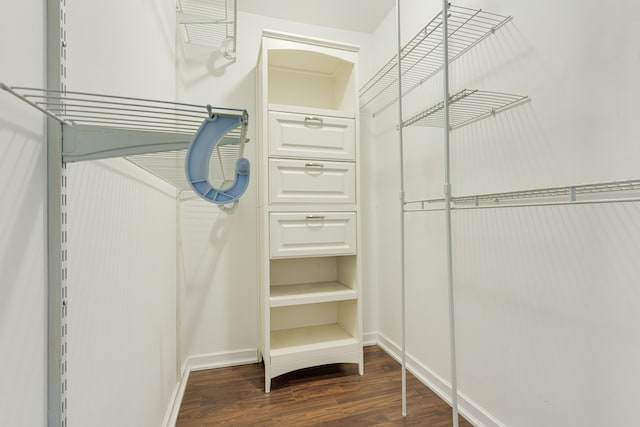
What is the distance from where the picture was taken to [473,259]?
1.45 m

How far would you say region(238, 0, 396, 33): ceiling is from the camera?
205cm

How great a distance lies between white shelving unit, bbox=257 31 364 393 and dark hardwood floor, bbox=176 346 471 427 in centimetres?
12

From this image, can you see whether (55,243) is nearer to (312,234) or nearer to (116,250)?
(116,250)

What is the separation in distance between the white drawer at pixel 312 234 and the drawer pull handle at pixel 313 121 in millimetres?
561

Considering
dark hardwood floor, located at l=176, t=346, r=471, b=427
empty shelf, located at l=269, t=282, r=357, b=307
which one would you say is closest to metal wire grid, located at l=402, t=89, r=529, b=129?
empty shelf, located at l=269, t=282, r=357, b=307

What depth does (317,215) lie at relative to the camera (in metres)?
1.87

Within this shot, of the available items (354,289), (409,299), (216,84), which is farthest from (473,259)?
(216,84)

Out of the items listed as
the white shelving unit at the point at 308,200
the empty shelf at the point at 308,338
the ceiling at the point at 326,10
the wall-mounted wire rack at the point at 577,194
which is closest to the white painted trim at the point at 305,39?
the white shelving unit at the point at 308,200

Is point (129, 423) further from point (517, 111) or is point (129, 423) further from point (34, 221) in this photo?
point (517, 111)

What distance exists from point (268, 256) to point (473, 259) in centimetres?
111

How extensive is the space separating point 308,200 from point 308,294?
23.4 inches

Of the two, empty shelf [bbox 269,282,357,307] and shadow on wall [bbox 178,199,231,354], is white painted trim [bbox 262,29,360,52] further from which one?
empty shelf [bbox 269,282,357,307]

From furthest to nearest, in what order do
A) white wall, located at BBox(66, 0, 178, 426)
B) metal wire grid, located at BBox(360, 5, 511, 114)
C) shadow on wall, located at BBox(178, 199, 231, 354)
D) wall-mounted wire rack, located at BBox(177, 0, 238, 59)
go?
1. shadow on wall, located at BBox(178, 199, 231, 354)
2. wall-mounted wire rack, located at BBox(177, 0, 238, 59)
3. metal wire grid, located at BBox(360, 5, 511, 114)
4. white wall, located at BBox(66, 0, 178, 426)

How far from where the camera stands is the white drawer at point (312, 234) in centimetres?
181
